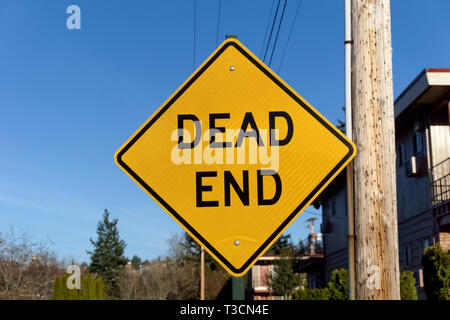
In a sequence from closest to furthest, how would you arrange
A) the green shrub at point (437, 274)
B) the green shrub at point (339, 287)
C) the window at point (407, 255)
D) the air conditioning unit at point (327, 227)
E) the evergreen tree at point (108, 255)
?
the green shrub at point (437, 274)
the green shrub at point (339, 287)
the window at point (407, 255)
the air conditioning unit at point (327, 227)
the evergreen tree at point (108, 255)

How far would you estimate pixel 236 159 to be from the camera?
381 centimetres

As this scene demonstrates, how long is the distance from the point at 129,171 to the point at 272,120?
1107 mm

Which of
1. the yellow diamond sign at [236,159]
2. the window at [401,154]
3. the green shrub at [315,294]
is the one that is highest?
the window at [401,154]

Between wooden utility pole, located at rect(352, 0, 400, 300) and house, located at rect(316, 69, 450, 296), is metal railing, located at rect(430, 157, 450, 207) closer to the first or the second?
house, located at rect(316, 69, 450, 296)

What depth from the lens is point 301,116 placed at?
3.92 meters

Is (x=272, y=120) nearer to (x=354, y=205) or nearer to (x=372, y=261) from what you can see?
(x=354, y=205)

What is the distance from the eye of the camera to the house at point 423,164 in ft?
65.4

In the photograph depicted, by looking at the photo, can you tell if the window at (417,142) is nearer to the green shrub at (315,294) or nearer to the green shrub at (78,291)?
the green shrub at (315,294)

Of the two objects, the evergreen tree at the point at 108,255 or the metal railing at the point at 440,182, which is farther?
the evergreen tree at the point at 108,255

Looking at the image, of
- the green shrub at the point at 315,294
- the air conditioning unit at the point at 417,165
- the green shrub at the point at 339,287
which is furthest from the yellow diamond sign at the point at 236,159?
the air conditioning unit at the point at 417,165

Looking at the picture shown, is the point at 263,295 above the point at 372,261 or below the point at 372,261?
below

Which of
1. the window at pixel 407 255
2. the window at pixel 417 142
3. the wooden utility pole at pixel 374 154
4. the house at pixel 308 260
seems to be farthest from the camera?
the house at pixel 308 260

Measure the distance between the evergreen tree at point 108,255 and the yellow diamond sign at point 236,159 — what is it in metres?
68.2
